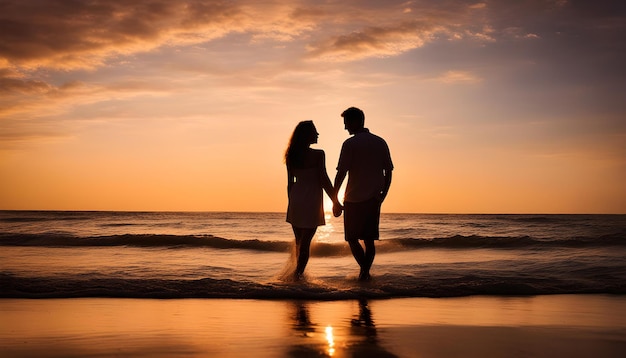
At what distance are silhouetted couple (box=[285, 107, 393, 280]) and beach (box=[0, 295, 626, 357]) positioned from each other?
130 cm

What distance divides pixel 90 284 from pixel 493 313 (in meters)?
4.58

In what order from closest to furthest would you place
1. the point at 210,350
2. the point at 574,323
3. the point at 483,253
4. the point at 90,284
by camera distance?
the point at 210,350, the point at 574,323, the point at 90,284, the point at 483,253

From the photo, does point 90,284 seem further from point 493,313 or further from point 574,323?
point 574,323

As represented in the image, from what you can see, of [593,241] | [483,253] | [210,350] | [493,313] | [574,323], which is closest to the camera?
[210,350]

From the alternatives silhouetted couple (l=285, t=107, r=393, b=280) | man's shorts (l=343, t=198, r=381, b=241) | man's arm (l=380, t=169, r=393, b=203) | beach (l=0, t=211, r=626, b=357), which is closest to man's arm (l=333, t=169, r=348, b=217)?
silhouetted couple (l=285, t=107, r=393, b=280)

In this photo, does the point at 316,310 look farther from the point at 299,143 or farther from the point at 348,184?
the point at 299,143

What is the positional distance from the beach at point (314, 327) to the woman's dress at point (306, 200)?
1544 millimetres

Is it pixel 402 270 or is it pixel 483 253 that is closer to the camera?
pixel 402 270

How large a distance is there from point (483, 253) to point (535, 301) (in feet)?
27.3

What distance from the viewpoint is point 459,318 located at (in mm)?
5035

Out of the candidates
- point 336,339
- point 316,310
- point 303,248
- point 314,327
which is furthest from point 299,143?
point 336,339

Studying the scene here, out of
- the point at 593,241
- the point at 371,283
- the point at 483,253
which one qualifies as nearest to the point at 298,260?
the point at 371,283

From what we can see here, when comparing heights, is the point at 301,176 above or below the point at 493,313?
above

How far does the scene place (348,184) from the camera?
7.40 meters
